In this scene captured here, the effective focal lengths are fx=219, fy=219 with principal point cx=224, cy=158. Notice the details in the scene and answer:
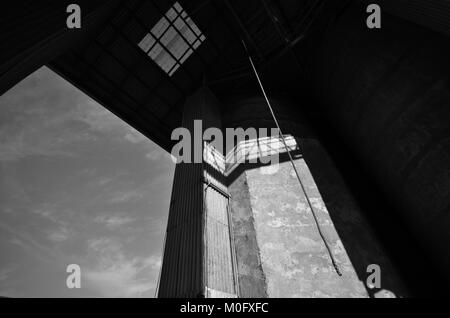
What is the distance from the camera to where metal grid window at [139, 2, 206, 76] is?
430 inches

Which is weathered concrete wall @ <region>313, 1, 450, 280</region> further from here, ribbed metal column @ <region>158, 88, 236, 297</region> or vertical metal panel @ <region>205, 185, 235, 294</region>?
ribbed metal column @ <region>158, 88, 236, 297</region>

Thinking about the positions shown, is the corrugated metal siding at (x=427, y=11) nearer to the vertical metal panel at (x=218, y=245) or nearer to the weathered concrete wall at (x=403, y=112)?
the weathered concrete wall at (x=403, y=112)

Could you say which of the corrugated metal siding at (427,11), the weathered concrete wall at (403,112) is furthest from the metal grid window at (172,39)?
the corrugated metal siding at (427,11)

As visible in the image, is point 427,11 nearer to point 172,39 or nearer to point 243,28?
point 243,28

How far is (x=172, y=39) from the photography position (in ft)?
Answer: 37.7

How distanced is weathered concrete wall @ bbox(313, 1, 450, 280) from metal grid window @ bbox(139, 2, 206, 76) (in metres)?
7.29

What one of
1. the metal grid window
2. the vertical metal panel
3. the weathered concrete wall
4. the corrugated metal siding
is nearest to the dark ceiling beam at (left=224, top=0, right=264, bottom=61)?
the metal grid window

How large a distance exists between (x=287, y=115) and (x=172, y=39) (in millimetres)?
7343

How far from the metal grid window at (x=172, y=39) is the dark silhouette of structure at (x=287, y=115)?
6 centimetres

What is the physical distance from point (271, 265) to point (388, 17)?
10324 mm

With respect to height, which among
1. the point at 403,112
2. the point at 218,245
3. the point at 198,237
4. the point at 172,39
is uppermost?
the point at 172,39

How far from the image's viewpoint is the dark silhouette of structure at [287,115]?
20.9ft

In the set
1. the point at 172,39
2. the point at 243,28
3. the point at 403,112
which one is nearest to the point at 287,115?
the point at 243,28

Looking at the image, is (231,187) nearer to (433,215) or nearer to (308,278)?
(308,278)
